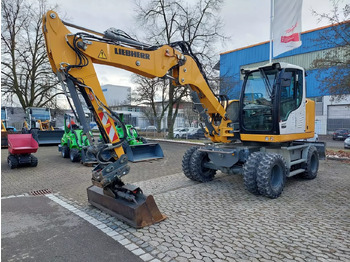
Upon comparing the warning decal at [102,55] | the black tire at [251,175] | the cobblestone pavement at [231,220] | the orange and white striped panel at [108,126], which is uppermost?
the warning decal at [102,55]

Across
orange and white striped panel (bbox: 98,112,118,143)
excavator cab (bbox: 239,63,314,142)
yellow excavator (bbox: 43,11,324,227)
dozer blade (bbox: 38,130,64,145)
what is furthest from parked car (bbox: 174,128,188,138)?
orange and white striped panel (bbox: 98,112,118,143)

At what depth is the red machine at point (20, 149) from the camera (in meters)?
8.84

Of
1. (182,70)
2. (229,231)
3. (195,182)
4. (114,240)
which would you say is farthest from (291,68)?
(114,240)

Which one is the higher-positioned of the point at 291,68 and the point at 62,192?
the point at 291,68

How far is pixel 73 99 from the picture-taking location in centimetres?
410

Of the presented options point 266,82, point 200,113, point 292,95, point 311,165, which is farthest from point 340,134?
point 200,113

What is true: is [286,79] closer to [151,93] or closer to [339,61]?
[339,61]

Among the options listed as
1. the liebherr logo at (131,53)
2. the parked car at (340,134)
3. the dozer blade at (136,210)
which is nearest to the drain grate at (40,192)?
the dozer blade at (136,210)

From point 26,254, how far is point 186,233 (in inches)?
87.0

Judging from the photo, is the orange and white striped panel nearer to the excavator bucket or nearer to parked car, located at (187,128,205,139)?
the excavator bucket

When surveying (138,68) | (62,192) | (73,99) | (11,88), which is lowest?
(62,192)

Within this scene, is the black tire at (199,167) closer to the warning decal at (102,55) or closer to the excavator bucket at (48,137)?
the warning decal at (102,55)

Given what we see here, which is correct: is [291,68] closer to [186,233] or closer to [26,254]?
[186,233]

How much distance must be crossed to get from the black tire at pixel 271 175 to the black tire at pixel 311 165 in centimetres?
157
